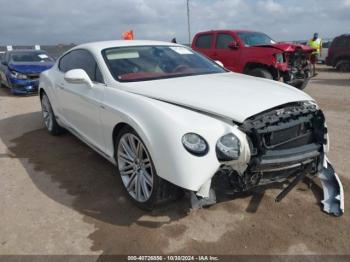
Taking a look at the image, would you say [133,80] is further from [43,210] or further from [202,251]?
[202,251]

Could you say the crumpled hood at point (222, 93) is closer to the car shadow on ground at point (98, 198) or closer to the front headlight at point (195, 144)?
the front headlight at point (195, 144)

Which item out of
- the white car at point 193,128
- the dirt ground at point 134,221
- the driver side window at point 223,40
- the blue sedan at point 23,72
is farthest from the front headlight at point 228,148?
the blue sedan at point 23,72

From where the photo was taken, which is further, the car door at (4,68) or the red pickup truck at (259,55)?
the car door at (4,68)

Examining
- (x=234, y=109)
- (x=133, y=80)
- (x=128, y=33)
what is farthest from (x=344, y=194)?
(x=128, y=33)

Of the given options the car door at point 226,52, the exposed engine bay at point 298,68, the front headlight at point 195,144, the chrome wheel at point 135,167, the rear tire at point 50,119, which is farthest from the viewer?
the car door at point 226,52

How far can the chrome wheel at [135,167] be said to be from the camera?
3148 millimetres

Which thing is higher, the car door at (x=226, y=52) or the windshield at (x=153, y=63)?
the windshield at (x=153, y=63)

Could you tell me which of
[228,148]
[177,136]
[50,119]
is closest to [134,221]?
[177,136]

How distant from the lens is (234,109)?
2.85m

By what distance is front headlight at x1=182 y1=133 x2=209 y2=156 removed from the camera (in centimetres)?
265

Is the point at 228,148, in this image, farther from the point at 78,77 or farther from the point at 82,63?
the point at 82,63

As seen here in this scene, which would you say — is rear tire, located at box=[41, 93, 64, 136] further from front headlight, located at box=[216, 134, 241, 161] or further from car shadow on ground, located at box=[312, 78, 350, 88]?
car shadow on ground, located at box=[312, 78, 350, 88]

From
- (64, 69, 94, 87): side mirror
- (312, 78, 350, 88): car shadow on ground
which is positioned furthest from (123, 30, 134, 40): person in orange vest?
(64, 69, 94, 87): side mirror

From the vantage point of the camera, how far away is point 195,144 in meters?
2.68
